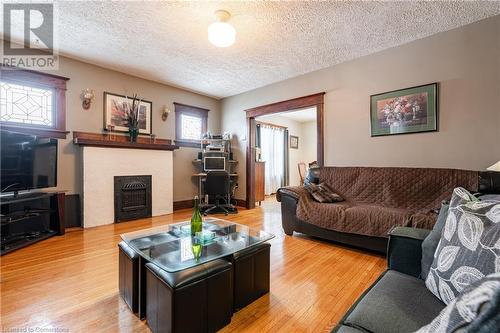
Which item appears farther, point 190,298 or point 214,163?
point 214,163

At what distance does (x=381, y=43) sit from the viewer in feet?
9.91

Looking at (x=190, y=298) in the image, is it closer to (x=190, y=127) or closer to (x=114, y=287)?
(x=114, y=287)

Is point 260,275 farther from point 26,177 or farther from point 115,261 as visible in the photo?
point 26,177

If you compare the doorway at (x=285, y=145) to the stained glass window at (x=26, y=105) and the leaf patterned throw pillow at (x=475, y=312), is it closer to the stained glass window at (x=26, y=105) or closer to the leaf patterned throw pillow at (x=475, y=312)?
the stained glass window at (x=26, y=105)

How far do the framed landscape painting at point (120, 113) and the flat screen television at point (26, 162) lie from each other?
3.45 feet

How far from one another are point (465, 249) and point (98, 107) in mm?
4634

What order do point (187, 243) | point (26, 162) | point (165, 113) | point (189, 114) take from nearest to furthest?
point (187, 243), point (26, 162), point (165, 113), point (189, 114)

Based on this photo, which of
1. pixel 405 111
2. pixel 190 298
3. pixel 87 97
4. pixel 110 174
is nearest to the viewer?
pixel 190 298

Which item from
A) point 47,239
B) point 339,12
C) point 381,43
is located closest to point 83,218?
point 47,239

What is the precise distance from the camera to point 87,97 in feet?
11.7

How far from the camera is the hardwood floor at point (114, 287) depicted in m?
1.40

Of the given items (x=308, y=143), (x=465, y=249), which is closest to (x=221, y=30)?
(x=465, y=249)

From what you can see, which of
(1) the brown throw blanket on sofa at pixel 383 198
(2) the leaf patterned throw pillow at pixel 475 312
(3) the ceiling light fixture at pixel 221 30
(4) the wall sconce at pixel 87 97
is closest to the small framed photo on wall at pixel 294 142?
(1) the brown throw blanket on sofa at pixel 383 198

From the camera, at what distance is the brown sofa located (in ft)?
7.66
